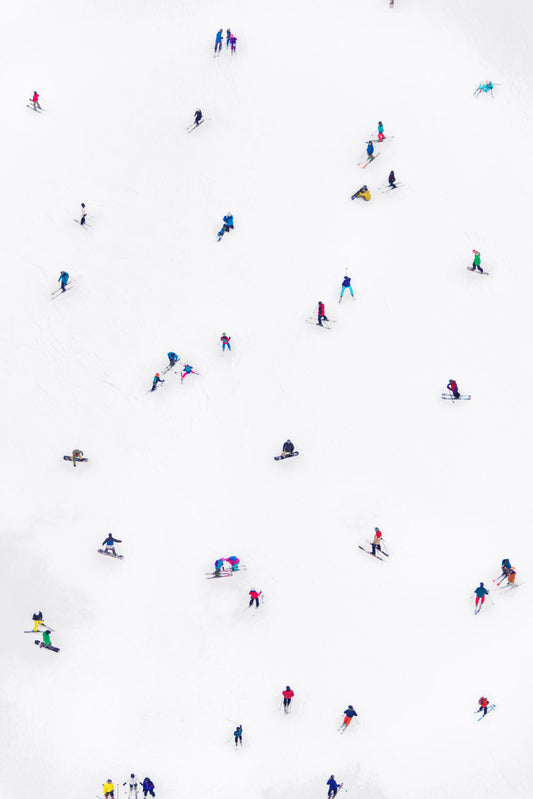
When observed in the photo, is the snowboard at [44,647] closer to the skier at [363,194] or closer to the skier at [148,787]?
the skier at [148,787]

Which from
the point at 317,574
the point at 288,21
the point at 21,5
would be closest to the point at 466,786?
the point at 317,574

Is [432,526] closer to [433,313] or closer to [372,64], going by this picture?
[433,313]

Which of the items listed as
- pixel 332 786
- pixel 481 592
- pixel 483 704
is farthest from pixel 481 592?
pixel 332 786

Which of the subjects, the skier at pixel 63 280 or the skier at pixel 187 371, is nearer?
the skier at pixel 187 371

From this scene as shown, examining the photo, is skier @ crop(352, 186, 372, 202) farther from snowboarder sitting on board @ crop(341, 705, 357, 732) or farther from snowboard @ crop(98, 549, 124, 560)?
snowboarder sitting on board @ crop(341, 705, 357, 732)

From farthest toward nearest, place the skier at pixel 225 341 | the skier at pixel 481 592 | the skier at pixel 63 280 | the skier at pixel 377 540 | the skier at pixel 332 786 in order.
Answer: the skier at pixel 63 280
the skier at pixel 225 341
the skier at pixel 377 540
the skier at pixel 481 592
the skier at pixel 332 786

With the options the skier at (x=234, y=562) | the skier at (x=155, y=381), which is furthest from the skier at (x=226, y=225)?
the skier at (x=234, y=562)
